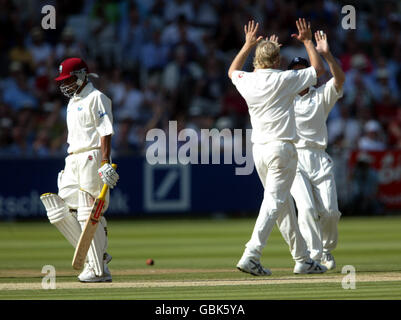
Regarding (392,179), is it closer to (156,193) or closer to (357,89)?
(357,89)

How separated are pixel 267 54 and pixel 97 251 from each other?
8.02 feet

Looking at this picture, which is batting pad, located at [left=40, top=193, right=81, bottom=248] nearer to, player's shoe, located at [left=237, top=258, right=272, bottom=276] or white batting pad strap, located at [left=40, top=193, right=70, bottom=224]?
white batting pad strap, located at [left=40, top=193, right=70, bottom=224]

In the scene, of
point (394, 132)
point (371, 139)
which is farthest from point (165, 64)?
point (394, 132)

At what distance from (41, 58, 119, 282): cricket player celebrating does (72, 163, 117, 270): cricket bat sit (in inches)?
4.1

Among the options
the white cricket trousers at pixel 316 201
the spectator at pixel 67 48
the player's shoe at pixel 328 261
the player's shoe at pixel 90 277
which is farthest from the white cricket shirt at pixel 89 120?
the spectator at pixel 67 48

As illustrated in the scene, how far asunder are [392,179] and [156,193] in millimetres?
5146

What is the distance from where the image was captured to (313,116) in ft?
31.4

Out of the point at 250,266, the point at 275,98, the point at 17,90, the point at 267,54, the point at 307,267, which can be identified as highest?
the point at 267,54

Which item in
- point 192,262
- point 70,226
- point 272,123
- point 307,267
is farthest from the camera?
point 192,262

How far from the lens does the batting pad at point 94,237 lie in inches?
333

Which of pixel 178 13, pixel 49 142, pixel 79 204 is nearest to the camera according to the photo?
pixel 79 204

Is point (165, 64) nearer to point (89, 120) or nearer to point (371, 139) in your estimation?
point (371, 139)
